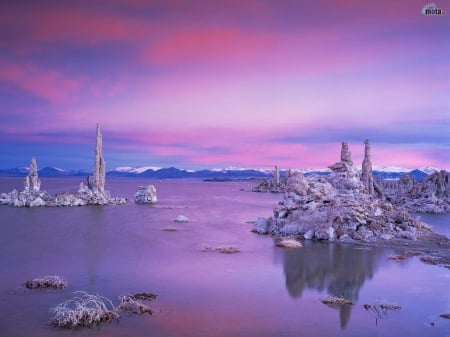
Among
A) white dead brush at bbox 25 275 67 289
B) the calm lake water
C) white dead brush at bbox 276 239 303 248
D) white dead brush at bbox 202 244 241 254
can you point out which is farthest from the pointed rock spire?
white dead brush at bbox 25 275 67 289

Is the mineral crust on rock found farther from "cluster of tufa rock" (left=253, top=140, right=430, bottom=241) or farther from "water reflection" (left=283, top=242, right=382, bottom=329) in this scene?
"water reflection" (left=283, top=242, right=382, bottom=329)

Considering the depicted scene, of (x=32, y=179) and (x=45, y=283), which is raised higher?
(x=32, y=179)

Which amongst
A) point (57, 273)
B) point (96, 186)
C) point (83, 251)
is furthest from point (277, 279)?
point (96, 186)

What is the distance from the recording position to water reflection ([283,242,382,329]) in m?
24.4

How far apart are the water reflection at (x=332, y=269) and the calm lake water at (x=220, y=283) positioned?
7 centimetres

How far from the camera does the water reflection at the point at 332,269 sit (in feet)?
80.1

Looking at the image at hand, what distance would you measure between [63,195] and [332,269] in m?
59.0

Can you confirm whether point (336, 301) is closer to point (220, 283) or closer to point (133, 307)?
point (220, 283)

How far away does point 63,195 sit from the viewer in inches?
3004

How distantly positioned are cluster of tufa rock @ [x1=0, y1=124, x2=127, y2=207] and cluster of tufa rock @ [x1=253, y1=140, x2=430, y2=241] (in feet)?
135

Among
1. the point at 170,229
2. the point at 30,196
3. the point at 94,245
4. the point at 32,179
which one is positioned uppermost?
the point at 32,179

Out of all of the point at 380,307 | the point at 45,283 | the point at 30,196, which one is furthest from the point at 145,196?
the point at 380,307

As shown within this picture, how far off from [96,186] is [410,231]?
58.7 meters

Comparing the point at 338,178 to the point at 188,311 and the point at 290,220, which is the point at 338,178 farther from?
the point at 188,311
